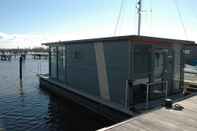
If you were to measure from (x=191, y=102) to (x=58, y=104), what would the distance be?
230 inches

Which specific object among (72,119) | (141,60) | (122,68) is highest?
(141,60)

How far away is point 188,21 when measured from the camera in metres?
12.8

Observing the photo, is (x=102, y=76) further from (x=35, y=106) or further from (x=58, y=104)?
(x=35, y=106)

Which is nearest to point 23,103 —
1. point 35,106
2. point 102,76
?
point 35,106

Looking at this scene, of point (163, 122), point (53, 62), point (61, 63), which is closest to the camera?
point (163, 122)

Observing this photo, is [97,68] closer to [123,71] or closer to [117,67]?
[117,67]

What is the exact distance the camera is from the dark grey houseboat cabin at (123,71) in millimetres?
6113

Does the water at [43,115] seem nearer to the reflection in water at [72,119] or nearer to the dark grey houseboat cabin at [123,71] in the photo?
the reflection in water at [72,119]

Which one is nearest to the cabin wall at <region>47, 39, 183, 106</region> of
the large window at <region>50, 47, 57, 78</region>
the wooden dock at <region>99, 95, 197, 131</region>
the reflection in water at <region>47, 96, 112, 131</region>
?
the reflection in water at <region>47, 96, 112, 131</region>

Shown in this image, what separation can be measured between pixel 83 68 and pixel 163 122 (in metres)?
4.76

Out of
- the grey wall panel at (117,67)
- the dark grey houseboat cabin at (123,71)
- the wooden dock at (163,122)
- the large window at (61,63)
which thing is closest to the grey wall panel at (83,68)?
the dark grey houseboat cabin at (123,71)

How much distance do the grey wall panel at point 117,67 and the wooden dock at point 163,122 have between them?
1.62 meters

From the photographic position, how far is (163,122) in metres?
4.23

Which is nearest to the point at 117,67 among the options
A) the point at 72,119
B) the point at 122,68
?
the point at 122,68
